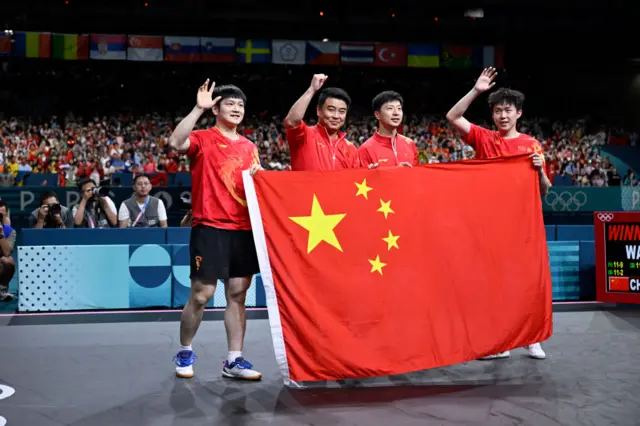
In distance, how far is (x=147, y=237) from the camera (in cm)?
763

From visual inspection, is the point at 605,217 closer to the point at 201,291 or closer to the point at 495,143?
the point at 495,143

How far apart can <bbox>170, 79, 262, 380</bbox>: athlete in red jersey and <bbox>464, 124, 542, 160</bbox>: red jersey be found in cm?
182

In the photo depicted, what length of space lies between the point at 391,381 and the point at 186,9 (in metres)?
19.2

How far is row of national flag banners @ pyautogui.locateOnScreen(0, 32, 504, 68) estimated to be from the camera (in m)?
20.1

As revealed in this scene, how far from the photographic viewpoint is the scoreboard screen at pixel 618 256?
711cm

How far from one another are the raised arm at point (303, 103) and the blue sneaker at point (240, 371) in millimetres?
1628

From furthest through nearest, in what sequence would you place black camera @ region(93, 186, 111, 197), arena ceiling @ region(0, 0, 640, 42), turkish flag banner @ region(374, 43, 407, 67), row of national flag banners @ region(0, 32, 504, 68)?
turkish flag banner @ region(374, 43, 407, 67) < arena ceiling @ region(0, 0, 640, 42) < row of national flag banners @ region(0, 32, 504, 68) < black camera @ region(93, 186, 111, 197)

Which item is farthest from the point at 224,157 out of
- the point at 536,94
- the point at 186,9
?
the point at 536,94

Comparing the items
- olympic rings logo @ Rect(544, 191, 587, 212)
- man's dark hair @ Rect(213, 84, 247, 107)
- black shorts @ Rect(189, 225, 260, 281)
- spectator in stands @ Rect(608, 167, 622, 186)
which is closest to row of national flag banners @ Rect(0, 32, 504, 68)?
spectator in stands @ Rect(608, 167, 622, 186)

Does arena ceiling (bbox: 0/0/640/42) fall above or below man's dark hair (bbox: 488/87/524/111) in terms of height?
above

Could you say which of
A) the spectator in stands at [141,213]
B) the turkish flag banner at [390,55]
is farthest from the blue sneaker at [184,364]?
the turkish flag banner at [390,55]

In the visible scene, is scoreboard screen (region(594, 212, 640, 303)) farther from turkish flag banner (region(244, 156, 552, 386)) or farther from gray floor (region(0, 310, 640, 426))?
turkish flag banner (region(244, 156, 552, 386))

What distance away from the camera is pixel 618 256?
726 centimetres

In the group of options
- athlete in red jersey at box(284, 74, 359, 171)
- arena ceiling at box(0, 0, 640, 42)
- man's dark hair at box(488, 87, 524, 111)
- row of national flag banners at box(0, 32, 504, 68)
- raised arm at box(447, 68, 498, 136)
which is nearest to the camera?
athlete in red jersey at box(284, 74, 359, 171)
